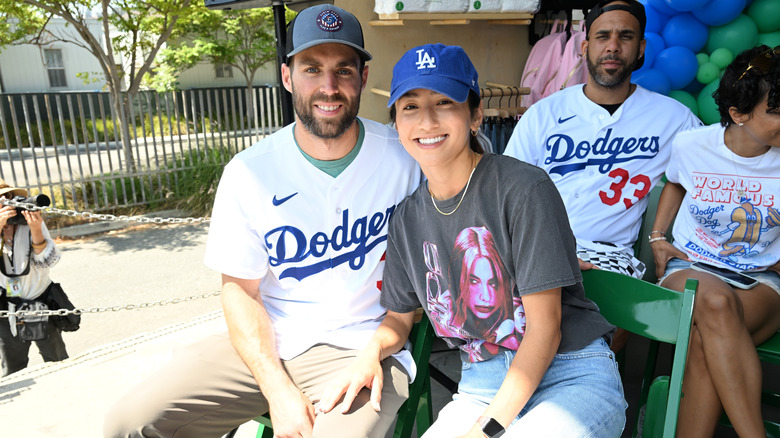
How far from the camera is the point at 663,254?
230 cm

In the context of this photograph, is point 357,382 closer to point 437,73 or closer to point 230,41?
point 437,73

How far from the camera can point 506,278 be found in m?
1.60

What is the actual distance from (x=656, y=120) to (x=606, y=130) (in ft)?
0.71

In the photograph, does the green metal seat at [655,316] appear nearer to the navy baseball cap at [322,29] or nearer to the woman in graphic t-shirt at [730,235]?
the woman in graphic t-shirt at [730,235]

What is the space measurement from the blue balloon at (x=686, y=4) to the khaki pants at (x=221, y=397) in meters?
2.61

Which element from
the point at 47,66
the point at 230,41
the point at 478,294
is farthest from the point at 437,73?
the point at 47,66

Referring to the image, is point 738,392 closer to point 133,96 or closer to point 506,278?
point 506,278

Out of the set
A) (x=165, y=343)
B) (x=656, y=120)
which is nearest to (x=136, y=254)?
(x=165, y=343)

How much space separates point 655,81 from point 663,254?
4.22 feet

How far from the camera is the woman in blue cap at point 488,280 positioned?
146 cm

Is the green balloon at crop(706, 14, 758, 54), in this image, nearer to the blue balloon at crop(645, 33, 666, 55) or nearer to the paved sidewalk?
the blue balloon at crop(645, 33, 666, 55)

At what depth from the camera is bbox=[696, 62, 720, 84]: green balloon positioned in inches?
125

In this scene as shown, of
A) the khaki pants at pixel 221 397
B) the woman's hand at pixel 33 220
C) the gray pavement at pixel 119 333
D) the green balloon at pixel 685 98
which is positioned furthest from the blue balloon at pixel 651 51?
the woman's hand at pixel 33 220

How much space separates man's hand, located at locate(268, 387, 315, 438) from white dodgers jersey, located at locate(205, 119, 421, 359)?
0.22 m
